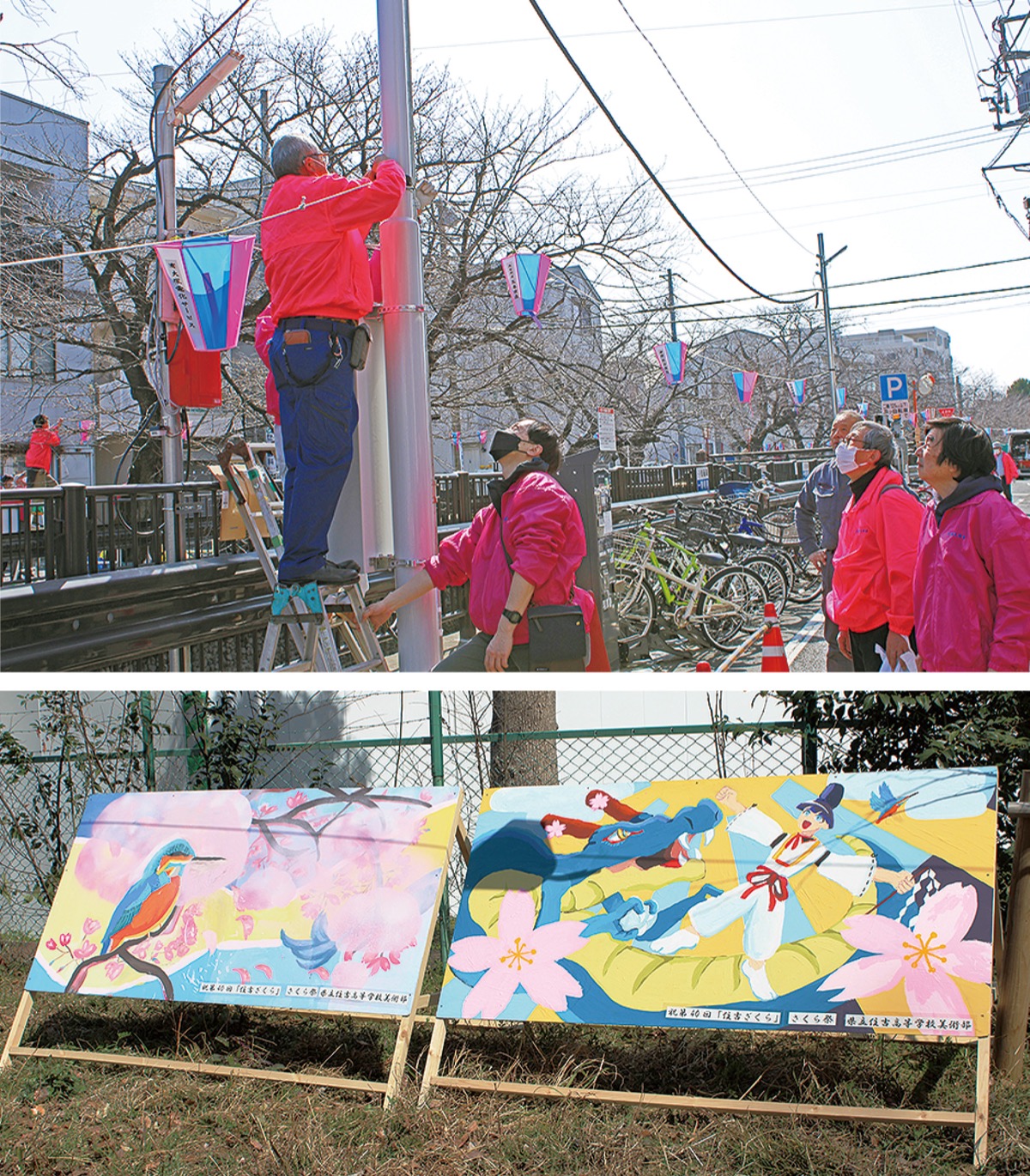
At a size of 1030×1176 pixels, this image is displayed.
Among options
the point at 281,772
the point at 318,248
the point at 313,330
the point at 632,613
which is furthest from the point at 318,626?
the point at 281,772

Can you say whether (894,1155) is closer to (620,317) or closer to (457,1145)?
(457,1145)

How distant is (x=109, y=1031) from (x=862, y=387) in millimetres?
3634

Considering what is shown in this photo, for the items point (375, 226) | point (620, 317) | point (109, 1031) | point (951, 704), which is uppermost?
point (375, 226)

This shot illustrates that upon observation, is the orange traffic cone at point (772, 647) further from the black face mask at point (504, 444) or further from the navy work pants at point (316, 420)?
the navy work pants at point (316, 420)

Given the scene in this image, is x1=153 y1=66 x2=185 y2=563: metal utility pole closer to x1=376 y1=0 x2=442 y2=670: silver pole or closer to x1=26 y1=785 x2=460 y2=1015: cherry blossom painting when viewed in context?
x1=376 y1=0 x2=442 y2=670: silver pole

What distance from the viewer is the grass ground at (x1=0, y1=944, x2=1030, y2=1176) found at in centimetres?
307

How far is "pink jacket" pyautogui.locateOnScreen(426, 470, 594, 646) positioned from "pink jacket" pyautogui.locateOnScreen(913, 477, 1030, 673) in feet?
3.13

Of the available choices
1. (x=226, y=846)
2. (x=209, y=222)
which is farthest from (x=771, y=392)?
(x=209, y=222)

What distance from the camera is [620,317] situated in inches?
127

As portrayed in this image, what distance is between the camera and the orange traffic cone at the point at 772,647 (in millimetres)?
3389

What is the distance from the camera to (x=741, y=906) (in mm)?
3533

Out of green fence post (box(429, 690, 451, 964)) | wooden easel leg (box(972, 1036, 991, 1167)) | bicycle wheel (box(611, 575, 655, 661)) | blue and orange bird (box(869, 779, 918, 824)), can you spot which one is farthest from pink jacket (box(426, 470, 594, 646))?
green fence post (box(429, 690, 451, 964))

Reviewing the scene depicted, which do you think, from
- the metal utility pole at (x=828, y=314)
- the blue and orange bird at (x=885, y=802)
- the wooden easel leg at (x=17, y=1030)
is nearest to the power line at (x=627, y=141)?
the metal utility pole at (x=828, y=314)

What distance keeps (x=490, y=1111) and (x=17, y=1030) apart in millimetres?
1796
